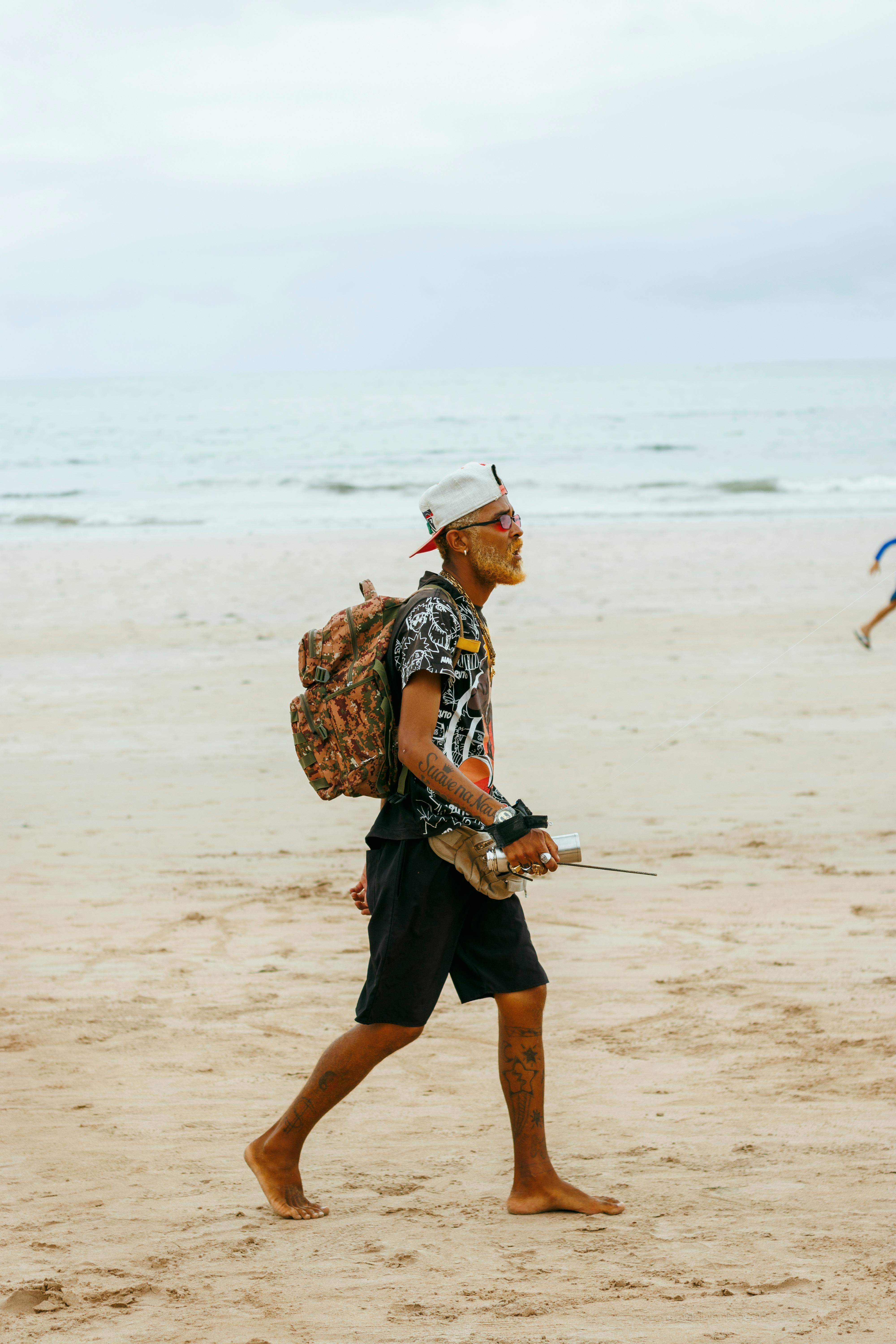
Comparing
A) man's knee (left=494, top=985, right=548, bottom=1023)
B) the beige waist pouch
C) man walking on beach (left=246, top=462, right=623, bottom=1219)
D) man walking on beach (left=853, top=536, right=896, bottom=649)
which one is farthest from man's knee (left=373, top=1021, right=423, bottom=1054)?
man walking on beach (left=853, top=536, right=896, bottom=649)

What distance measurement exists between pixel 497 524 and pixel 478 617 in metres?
0.24

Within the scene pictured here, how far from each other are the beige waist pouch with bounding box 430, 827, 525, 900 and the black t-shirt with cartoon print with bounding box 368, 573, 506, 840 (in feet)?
0.07

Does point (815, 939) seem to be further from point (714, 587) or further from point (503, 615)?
point (714, 587)

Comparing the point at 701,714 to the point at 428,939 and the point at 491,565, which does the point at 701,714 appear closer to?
the point at 491,565

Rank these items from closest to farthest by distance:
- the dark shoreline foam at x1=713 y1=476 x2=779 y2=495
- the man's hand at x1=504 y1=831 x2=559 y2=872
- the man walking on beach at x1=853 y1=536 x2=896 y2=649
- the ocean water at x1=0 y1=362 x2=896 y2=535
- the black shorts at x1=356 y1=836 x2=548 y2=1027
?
the man's hand at x1=504 y1=831 x2=559 y2=872
the black shorts at x1=356 y1=836 x2=548 y2=1027
the man walking on beach at x1=853 y1=536 x2=896 y2=649
the ocean water at x1=0 y1=362 x2=896 y2=535
the dark shoreline foam at x1=713 y1=476 x2=779 y2=495

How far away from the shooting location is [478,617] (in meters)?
3.26

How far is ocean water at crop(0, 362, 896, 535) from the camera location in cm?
3116

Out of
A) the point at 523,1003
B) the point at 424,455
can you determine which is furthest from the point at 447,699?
the point at 424,455

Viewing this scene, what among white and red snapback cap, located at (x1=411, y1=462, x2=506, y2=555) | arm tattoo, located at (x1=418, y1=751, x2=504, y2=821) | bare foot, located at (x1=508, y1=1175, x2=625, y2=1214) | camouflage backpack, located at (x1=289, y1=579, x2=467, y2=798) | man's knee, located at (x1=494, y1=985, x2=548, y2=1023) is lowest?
bare foot, located at (x1=508, y1=1175, x2=625, y2=1214)

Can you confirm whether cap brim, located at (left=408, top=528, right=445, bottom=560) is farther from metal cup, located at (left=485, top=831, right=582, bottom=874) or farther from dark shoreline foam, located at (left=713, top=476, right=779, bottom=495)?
dark shoreline foam, located at (left=713, top=476, right=779, bottom=495)

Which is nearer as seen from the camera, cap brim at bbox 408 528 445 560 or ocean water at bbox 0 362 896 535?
cap brim at bbox 408 528 445 560

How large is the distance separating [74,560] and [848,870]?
16.8 metres

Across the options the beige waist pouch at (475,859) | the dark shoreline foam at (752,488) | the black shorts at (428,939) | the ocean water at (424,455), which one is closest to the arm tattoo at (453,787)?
the beige waist pouch at (475,859)

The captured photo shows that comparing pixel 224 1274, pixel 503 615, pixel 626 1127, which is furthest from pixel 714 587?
pixel 224 1274
